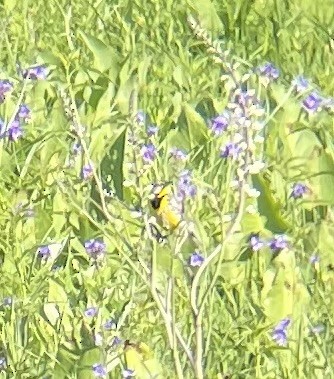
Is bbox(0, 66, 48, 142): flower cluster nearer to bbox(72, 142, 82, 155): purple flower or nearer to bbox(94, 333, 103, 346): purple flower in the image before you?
bbox(72, 142, 82, 155): purple flower

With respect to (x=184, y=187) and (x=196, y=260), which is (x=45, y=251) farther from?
(x=184, y=187)

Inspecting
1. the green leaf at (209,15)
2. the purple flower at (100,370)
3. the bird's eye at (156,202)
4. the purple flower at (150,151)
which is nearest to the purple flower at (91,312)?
the purple flower at (100,370)

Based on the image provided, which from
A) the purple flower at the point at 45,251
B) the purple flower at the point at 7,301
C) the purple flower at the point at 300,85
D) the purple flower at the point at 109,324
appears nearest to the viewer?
the purple flower at the point at 109,324

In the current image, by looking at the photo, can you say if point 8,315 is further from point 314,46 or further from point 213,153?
point 314,46

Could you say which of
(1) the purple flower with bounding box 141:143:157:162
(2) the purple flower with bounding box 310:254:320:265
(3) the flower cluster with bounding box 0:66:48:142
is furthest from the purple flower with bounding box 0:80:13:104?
(2) the purple flower with bounding box 310:254:320:265

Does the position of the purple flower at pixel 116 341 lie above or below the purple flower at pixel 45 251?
below

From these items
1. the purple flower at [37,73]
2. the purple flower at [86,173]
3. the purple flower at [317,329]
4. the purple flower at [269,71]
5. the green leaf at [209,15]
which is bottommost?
the purple flower at [317,329]

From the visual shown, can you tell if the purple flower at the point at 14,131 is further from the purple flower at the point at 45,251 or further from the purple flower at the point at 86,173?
the purple flower at the point at 45,251
